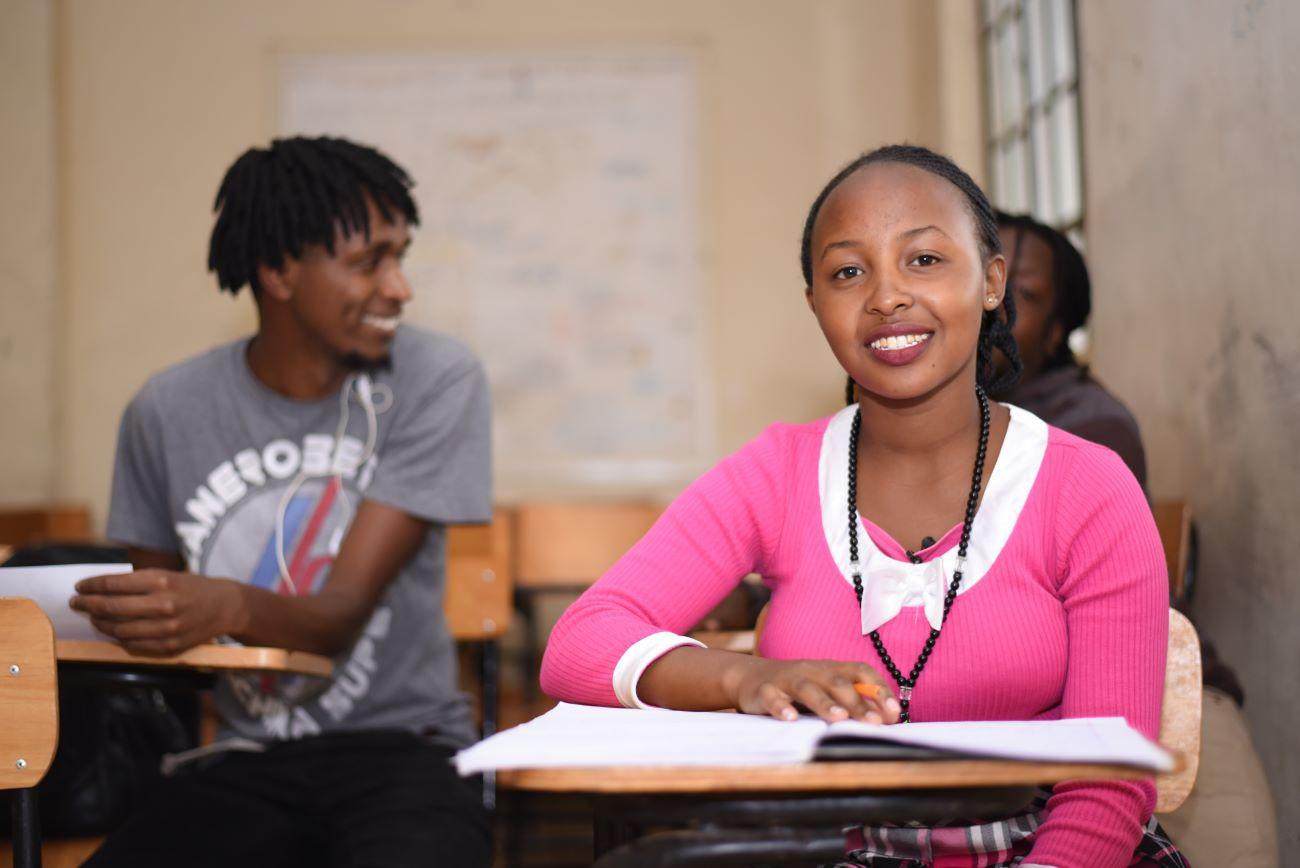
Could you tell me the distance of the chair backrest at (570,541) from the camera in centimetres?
421

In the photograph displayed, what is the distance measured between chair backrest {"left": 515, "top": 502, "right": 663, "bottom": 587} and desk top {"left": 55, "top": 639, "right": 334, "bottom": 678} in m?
2.61

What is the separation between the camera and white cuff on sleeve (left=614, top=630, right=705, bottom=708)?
1.19 metres

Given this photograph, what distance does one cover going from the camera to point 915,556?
1.32 m

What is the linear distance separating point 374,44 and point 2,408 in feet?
6.74

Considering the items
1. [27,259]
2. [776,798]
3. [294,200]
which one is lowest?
[776,798]

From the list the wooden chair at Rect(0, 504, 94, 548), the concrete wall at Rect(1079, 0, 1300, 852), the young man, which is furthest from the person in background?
the wooden chair at Rect(0, 504, 94, 548)

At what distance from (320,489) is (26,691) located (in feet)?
2.21

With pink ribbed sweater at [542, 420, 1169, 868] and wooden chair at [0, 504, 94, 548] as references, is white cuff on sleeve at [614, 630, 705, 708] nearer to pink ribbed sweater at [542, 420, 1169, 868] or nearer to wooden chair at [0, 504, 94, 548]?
pink ribbed sweater at [542, 420, 1169, 868]

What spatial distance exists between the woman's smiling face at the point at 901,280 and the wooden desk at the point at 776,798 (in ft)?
1.73

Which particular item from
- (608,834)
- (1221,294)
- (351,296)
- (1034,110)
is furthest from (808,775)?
(1034,110)

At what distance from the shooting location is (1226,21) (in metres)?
2.16

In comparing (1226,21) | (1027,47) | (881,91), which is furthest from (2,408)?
(1226,21)

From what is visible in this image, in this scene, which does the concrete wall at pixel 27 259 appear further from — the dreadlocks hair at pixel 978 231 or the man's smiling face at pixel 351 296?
the dreadlocks hair at pixel 978 231

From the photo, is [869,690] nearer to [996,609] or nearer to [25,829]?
[996,609]
